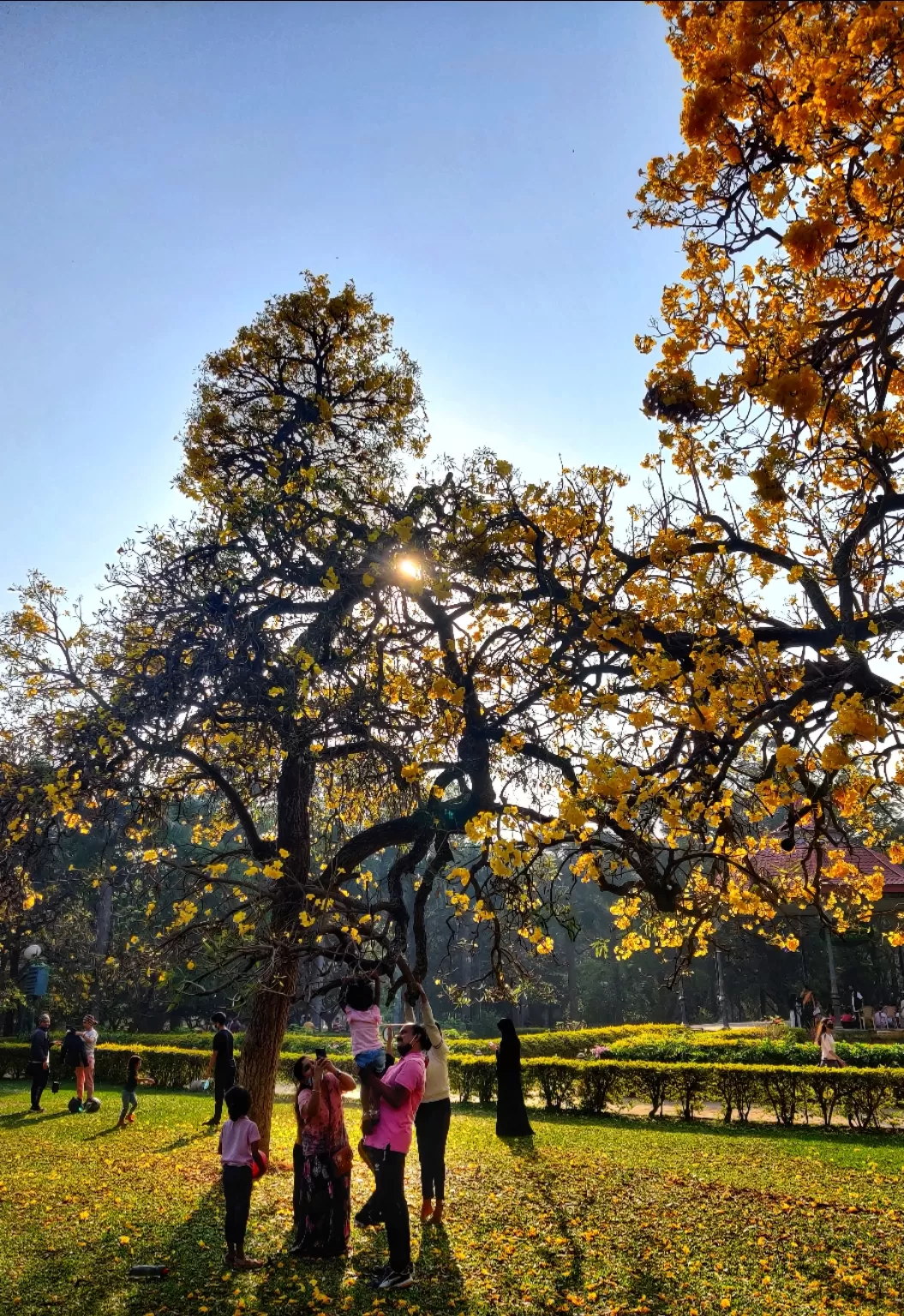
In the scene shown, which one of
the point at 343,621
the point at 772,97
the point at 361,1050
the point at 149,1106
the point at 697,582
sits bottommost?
the point at 149,1106

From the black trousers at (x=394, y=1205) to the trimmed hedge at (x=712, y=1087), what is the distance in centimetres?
936

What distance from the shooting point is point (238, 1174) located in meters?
5.64

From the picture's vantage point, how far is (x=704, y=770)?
5.61m

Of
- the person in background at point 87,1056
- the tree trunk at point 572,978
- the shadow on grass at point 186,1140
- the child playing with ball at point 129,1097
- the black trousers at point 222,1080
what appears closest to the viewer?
the shadow on grass at point 186,1140

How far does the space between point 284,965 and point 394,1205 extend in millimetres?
2430

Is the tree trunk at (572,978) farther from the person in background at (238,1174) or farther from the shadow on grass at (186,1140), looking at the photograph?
the person in background at (238,1174)

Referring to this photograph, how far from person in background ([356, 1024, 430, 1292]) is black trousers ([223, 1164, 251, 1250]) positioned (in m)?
0.92

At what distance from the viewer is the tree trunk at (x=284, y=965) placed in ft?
25.1

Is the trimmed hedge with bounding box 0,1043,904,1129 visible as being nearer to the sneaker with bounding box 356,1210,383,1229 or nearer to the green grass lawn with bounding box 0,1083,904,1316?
the green grass lawn with bounding box 0,1083,904,1316

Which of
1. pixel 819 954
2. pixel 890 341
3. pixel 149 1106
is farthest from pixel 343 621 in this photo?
pixel 819 954

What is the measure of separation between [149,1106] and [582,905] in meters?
27.4

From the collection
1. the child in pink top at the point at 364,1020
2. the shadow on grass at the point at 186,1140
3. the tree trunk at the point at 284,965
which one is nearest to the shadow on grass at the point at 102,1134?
the shadow on grass at the point at 186,1140

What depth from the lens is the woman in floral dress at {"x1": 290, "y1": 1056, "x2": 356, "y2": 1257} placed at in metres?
5.76

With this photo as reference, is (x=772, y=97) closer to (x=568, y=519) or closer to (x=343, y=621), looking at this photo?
(x=568, y=519)
